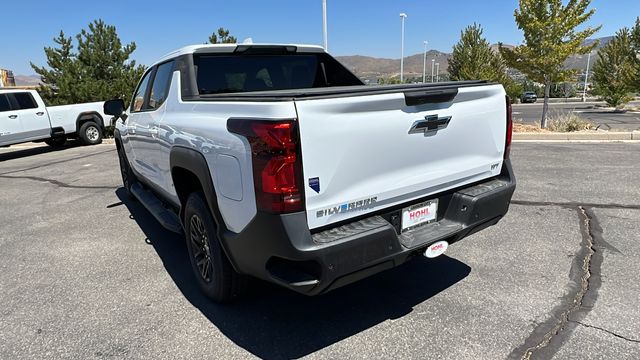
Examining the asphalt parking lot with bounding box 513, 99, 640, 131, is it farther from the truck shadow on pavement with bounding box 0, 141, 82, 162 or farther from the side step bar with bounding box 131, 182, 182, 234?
the truck shadow on pavement with bounding box 0, 141, 82, 162

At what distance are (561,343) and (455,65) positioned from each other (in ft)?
96.4

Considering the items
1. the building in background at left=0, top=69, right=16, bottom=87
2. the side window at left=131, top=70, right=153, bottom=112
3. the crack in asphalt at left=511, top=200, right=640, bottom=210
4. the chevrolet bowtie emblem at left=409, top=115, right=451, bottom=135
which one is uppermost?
the building in background at left=0, top=69, right=16, bottom=87

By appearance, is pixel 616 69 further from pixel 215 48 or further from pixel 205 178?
pixel 205 178

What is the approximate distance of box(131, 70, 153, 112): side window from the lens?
480 centimetres

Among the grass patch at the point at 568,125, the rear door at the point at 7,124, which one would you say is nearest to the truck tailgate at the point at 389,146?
the grass patch at the point at 568,125

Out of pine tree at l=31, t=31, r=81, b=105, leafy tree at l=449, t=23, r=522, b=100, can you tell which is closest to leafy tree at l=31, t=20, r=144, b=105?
pine tree at l=31, t=31, r=81, b=105

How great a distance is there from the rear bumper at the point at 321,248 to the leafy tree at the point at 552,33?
37.1 ft

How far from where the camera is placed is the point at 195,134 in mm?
2928

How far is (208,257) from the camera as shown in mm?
3205

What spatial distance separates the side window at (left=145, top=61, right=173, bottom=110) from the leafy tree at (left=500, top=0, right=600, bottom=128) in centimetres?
1098

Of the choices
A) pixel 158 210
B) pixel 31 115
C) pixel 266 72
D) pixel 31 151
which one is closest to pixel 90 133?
pixel 31 115

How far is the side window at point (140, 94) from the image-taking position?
4.80m

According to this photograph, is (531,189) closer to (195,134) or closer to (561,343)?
(561,343)

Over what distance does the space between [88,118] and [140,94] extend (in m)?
10.3
